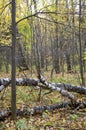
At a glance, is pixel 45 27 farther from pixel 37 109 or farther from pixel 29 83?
pixel 37 109

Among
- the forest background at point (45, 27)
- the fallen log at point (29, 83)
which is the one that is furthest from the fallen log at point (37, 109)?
the forest background at point (45, 27)

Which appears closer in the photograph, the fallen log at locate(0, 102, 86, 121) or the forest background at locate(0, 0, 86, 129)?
the forest background at locate(0, 0, 86, 129)

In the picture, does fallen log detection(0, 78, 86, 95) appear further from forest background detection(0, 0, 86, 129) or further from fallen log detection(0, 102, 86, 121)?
fallen log detection(0, 102, 86, 121)

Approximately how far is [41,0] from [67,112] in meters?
13.8

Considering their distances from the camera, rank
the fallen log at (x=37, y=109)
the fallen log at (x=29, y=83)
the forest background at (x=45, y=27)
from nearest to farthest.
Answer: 1. the forest background at (x=45, y=27)
2. the fallen log at (x=37, y=109)
3. the fallen log at (x=29, y=83)

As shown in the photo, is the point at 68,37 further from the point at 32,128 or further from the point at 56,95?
the point at 32,128

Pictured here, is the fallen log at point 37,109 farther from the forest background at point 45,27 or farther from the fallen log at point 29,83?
the forest background at point 45,27

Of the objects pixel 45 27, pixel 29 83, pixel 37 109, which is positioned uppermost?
pixel 45 27

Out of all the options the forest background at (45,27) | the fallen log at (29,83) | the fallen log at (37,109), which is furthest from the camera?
the fallen log at (29,83)

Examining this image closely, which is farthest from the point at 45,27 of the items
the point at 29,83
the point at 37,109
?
the point at 37,109

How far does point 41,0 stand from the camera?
20.6 meters

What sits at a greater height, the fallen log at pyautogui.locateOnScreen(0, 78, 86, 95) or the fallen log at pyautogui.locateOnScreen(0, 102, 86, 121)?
the fallen log at pyautogui.locateOnScreen(0, 78, 86, 95)

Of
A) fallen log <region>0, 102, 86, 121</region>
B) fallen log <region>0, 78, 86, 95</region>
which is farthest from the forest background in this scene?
fallen log <region>0, 102, 86, 121</region>

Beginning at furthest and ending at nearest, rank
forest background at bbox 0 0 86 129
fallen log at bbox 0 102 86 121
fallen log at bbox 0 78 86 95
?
fallen log at bbox 0 78 86 95
fallen log at bbox 0 102 86 121
forest background at bbox 0 0 86 129
